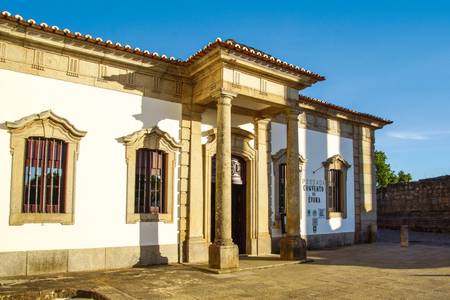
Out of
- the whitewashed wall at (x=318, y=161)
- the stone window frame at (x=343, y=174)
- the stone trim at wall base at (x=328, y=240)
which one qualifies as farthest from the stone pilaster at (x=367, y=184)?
the stone window frame at (x=343, y=174)

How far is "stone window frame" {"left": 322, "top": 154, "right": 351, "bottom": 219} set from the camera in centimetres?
1530

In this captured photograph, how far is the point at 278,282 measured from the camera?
319 inches

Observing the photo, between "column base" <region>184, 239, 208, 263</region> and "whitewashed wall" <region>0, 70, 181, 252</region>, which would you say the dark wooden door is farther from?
"whitewashed wall" <region>0, 70, 181, 252</region>

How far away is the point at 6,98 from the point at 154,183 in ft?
13.6

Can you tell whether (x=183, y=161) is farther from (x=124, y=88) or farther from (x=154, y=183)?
(x=124, y=88)

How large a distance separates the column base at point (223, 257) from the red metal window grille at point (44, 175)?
3.74 metres

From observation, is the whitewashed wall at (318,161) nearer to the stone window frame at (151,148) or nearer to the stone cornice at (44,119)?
the stone window frame at (151,148)

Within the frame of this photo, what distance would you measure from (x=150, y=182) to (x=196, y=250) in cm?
228

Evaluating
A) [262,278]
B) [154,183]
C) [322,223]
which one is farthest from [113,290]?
[322,223]

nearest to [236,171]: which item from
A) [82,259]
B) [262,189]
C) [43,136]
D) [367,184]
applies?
[262,189]

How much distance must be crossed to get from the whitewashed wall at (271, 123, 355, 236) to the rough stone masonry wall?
7971 millimetres

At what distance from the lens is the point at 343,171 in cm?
1608

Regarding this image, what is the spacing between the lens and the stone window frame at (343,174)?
50.2 feet

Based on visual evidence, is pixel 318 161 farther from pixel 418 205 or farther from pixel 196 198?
pixel 418 205
